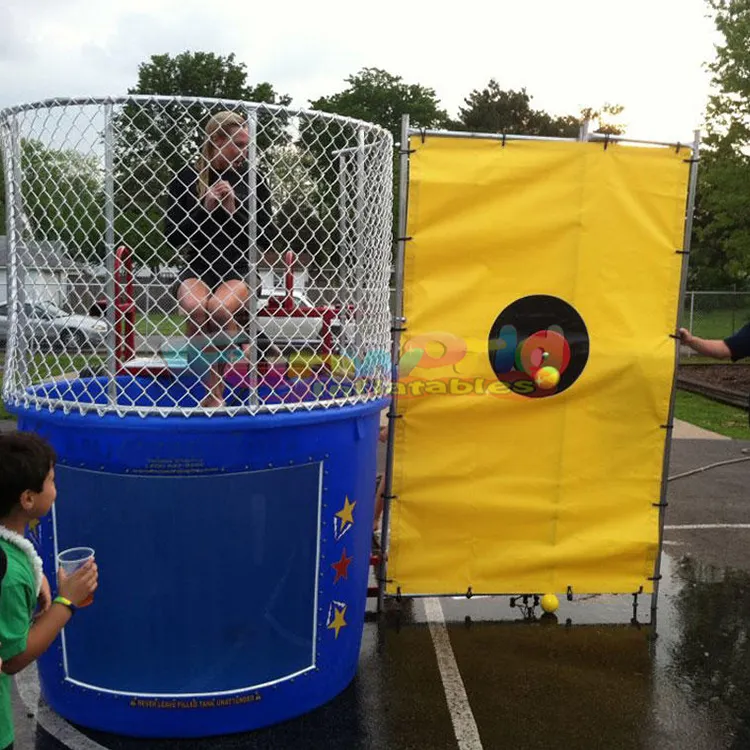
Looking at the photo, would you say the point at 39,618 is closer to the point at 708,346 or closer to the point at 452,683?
the point at 452,683

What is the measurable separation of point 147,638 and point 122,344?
1.30 m

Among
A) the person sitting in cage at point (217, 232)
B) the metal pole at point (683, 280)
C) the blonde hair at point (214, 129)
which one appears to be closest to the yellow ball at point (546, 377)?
the metal pole at point (683, 280)

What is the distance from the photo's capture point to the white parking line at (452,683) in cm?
368

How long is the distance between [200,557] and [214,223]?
1454 mm

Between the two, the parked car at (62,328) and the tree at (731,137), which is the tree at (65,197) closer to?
the parked car at (62,328)

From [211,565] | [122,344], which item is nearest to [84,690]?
[211,565]

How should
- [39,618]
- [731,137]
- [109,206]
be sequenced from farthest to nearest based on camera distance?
[731,137], [109,206], [39,618]

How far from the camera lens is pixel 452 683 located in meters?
4.16

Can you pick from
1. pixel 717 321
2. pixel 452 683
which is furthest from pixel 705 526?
pixel 717 321

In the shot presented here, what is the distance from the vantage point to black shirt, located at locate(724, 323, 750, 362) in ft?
15.1

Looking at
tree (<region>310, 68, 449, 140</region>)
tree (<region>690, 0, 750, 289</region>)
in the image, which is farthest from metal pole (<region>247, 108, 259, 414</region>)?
tree (<region>310, 68, 449, 140</region>)

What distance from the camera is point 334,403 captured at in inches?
142

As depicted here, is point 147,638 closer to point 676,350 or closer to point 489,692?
point 489,692

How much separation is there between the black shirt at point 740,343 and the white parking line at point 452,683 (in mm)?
2336
